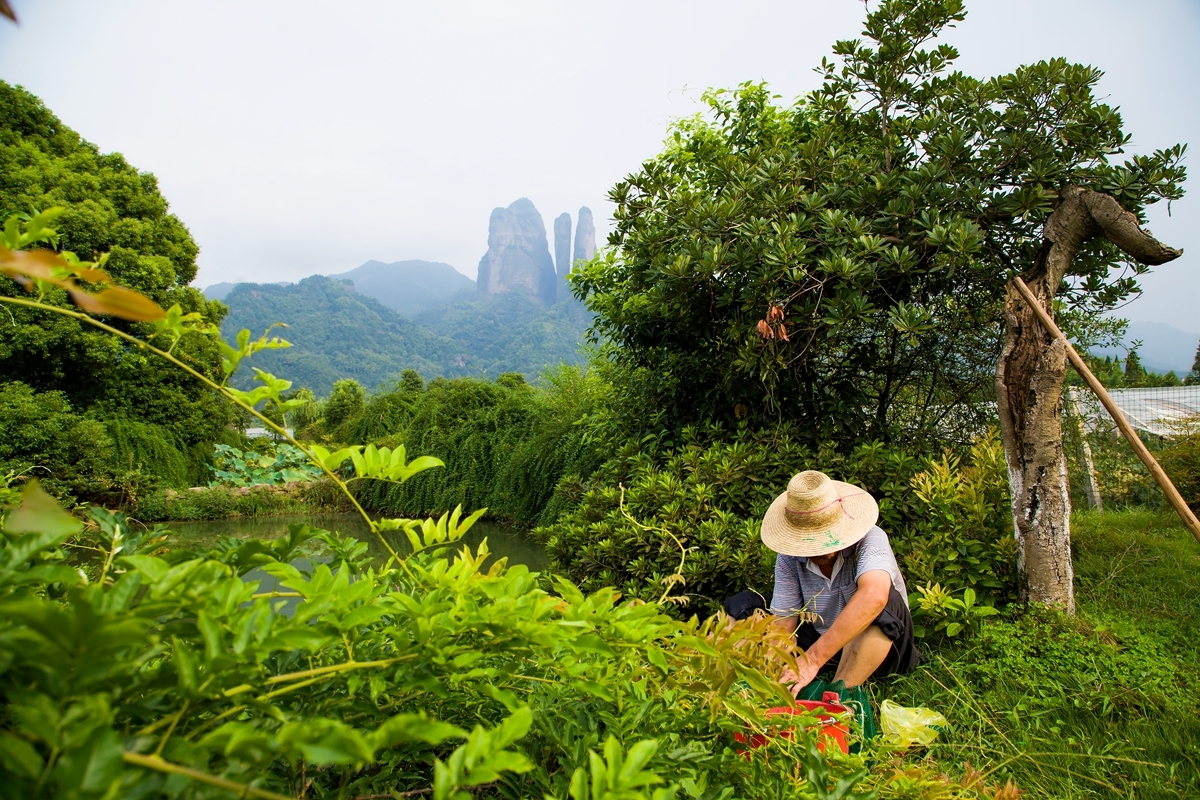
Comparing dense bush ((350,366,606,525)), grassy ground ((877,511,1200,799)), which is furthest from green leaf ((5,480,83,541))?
dense bush ((350,366,606,525))

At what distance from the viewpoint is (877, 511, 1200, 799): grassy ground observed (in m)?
1.99

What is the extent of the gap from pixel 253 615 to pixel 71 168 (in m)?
18.2

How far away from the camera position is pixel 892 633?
263 cm

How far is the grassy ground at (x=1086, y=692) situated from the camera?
199 centimetres

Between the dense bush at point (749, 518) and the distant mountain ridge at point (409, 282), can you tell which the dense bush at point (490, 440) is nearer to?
the dense bush at point (749, 518)

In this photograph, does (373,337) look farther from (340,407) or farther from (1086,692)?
(1086,692)

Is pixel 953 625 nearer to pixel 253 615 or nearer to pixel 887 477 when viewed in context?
pixel 887 477

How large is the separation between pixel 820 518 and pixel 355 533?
9985 mm

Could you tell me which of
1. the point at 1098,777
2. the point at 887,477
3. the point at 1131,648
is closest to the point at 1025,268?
the point at 887,477

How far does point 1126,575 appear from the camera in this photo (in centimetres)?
355

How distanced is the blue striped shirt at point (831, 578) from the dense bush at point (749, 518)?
0.38 metres

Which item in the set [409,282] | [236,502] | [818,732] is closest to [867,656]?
[818,732]

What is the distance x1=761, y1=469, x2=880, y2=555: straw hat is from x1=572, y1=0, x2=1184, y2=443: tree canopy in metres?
1.06

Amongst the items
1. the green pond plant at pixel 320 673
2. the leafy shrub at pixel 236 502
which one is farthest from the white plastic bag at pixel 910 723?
the leafy shrub at pixel 236 502
